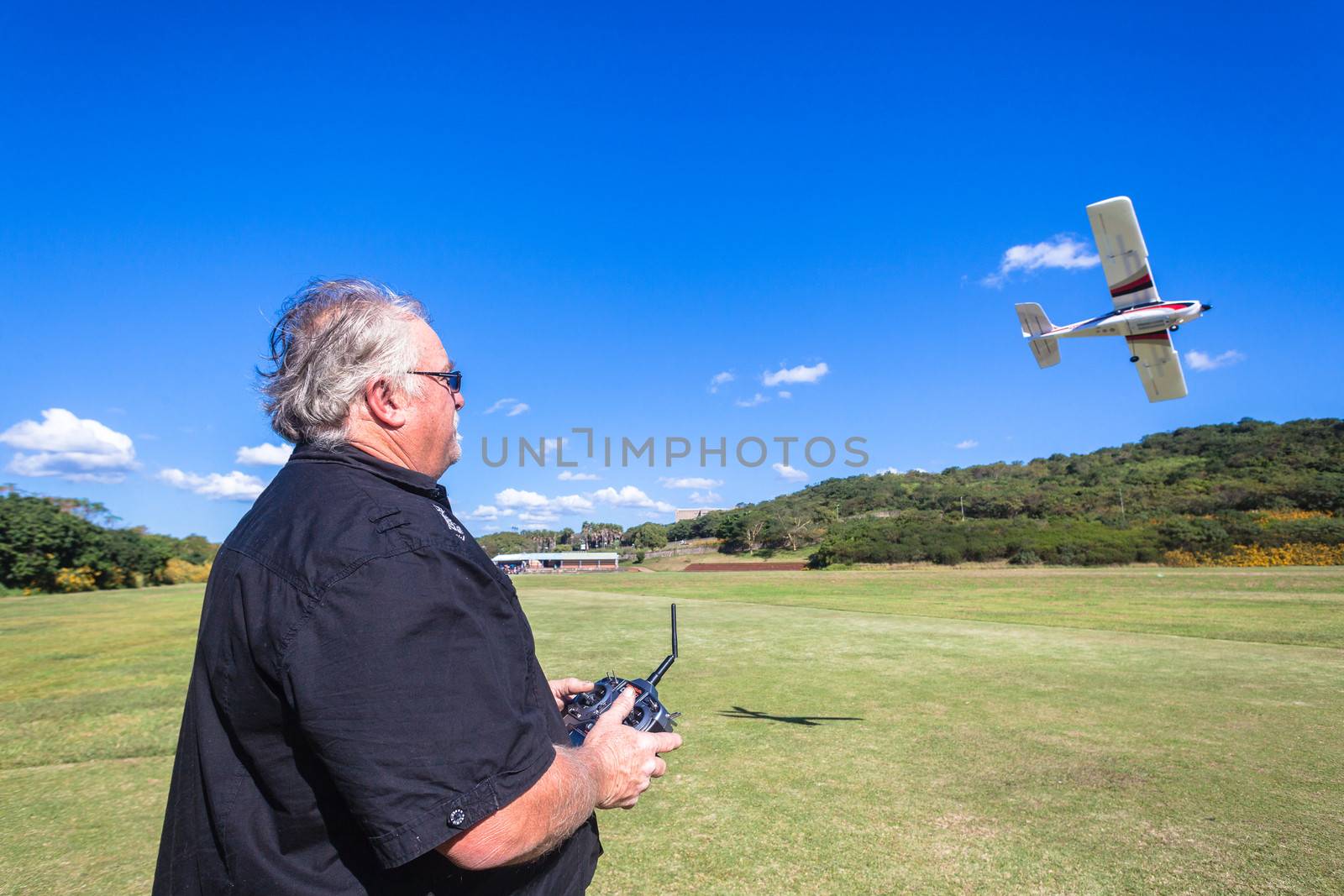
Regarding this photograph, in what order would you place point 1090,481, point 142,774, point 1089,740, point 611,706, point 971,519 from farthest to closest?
point 1090,481 → point 971,519 → point 1089,740 → point 142,774 → point 611,706

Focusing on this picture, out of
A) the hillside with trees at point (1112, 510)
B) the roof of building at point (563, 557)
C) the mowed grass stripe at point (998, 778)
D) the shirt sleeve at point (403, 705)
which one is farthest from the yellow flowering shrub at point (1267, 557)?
the roof of building at point (563, 557)

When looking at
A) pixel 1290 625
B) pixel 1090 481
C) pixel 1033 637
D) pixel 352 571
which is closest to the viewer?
pixel 352 571

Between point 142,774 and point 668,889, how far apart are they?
4.58 metres

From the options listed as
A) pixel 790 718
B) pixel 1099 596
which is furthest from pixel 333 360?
pixel 1099 596

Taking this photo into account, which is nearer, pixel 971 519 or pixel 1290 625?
pixel 1290 625

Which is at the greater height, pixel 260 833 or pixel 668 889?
pixel 260 833

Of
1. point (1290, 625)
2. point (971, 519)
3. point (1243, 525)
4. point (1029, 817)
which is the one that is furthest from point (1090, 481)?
point (1029, 817)

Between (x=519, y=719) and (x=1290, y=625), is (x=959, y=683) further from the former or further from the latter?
(x=1290, y=625)

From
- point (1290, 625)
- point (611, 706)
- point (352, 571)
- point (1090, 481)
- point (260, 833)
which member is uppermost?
point (1090, 481)

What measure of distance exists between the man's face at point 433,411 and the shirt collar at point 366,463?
0.15 m

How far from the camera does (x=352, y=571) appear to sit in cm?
128

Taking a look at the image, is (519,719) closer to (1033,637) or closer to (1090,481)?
(1033,637)

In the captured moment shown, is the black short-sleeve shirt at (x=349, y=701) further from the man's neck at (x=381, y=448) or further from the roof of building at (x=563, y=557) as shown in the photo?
the roof of building at (x=563, y=557)

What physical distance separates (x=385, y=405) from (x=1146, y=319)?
1419 centimetres
